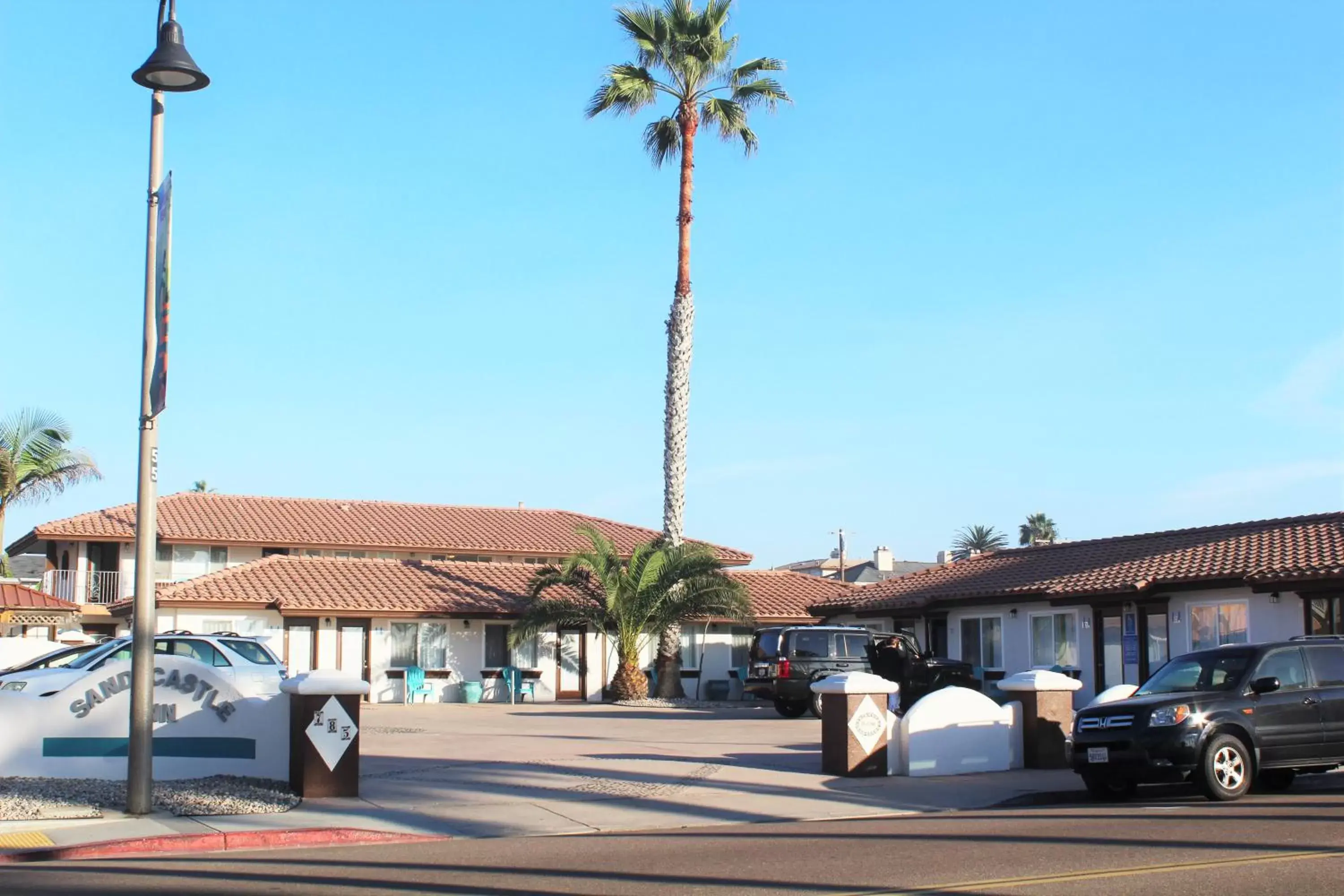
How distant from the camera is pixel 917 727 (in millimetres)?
17672

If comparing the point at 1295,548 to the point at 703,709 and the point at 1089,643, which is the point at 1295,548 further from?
the point at 703,709

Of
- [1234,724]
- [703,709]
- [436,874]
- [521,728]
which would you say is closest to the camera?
[436,874]

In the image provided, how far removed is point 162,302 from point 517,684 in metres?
27.2

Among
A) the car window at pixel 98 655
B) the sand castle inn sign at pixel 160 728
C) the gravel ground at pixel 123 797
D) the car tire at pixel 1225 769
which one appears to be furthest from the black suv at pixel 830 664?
the gravel ground at pixel 123 797

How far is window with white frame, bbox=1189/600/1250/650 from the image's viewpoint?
27.5 m

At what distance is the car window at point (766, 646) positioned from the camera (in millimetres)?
30594

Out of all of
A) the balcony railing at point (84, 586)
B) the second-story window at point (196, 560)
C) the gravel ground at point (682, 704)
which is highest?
the second-story window at point (196, 560)

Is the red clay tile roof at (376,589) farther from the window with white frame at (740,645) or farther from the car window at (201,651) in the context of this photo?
the car window at (201,651)

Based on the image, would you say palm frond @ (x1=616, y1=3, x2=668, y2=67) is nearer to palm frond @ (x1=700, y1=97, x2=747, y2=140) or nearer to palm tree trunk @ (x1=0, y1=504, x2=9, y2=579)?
palm frond @ (x1=700, y1=97, x2=747, y2=140)

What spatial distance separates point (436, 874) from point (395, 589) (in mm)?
30063

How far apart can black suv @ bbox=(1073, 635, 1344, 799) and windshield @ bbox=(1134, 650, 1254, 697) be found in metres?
0.01

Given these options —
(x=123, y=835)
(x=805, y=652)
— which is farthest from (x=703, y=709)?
(x=123, y=835)

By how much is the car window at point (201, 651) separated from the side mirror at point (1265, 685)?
14420mm

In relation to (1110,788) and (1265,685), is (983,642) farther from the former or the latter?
(1265,685)
